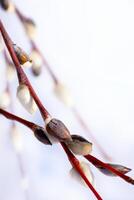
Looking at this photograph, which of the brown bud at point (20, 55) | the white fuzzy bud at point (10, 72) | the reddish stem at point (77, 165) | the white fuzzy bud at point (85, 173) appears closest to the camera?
the reddish stem at point (77, 165)

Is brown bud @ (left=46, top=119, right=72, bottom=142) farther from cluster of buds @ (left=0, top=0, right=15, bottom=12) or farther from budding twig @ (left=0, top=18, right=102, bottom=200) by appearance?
cluster of buds @ (left=0, top=0, right=15, bottom=12)

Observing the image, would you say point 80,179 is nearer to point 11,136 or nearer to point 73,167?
point 73,167

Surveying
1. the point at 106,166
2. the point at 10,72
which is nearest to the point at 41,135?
the point at 106,166

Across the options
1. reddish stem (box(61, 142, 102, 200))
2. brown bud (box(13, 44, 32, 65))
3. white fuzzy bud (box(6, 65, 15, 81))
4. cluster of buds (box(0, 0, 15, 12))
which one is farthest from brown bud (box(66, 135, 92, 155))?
white fuzzy bud (box(6, 65, 15, 81))

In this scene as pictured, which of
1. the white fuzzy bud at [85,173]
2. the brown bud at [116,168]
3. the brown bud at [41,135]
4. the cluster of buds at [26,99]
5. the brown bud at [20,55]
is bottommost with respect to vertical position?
the brown bud at [116,168]

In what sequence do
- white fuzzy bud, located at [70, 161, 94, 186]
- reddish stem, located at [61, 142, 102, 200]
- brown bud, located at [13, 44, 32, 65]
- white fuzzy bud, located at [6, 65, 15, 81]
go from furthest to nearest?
white fuzzy bud, located at [6, 65, 15, 81] < brown bud, located at [13, 44, 32, 65] < white fuzzy bud, located at [70, 161, 94, 186] < reddish stem, located at [61, 142, 102, 200]

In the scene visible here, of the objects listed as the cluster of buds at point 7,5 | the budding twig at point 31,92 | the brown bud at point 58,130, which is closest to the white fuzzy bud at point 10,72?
the cluster of buds at point 7,5

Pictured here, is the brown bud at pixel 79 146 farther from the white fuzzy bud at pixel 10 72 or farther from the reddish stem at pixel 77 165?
the white fuzzy bud at pixel 10 72
